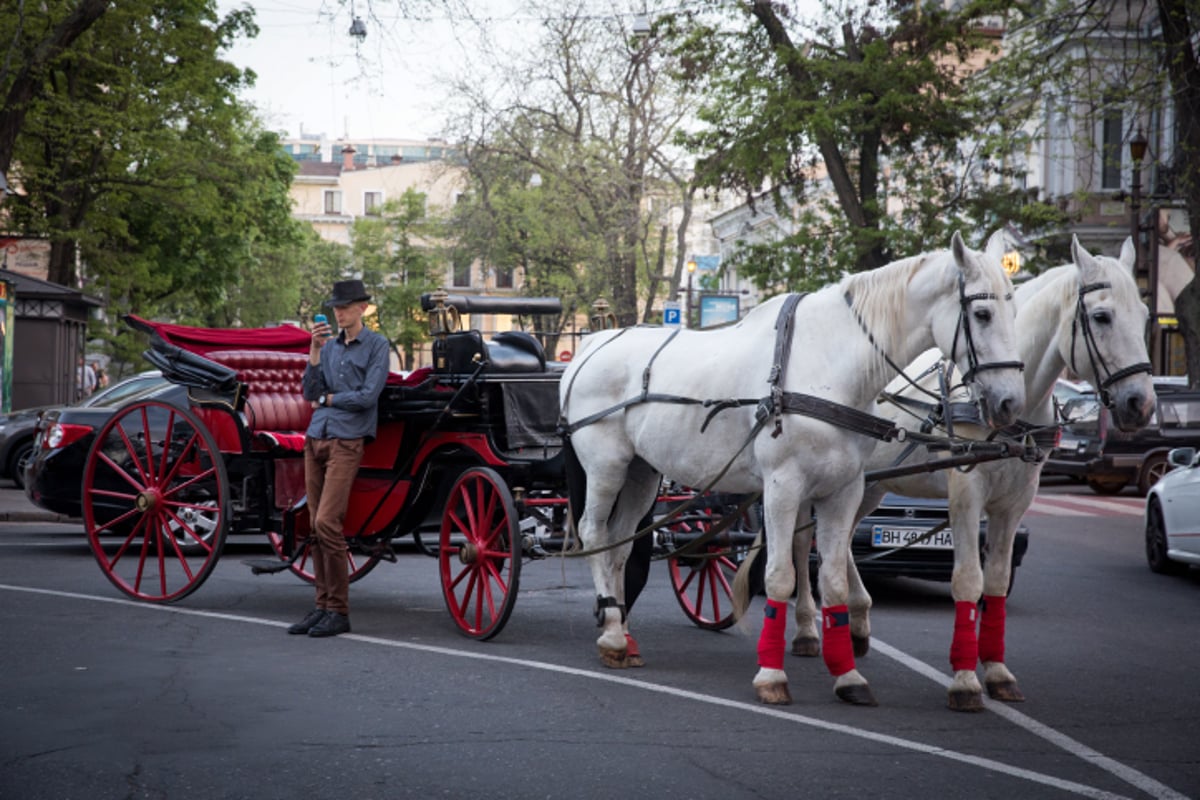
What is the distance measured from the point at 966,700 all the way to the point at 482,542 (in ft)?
10.1

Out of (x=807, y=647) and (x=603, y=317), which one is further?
(x=603, y=317)

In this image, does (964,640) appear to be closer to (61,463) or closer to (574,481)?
(574,481)

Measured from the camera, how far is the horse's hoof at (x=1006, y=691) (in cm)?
700

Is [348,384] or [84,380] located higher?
[84,380]

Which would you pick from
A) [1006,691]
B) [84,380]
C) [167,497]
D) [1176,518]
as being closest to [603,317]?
[167,497]

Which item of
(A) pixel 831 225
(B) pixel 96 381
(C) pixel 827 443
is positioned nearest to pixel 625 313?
(A) pixel 831 225

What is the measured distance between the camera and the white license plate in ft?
33.1

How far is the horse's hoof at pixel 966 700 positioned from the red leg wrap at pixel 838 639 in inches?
19.0

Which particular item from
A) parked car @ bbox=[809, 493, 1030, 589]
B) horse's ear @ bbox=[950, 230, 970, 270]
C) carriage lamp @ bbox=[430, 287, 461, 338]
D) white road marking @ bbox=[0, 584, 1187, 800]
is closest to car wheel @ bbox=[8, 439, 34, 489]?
white road marking @ bbox=[0, 584, 1187, 800]

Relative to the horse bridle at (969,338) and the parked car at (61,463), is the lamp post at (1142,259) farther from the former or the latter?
the horse bridle at (969,338)

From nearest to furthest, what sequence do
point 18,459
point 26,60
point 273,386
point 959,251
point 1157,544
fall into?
point 959,251
point 273,386
point 1157,544
point 26,60
point 18,459

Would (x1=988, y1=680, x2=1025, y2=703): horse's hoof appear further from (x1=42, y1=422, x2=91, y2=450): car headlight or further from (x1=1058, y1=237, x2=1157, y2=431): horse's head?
(x1=42, y1=422, x2=91, y2=450): car headlight

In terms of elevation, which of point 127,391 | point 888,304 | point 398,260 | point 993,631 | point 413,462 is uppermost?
point 398,260

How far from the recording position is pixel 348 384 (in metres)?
8.73
